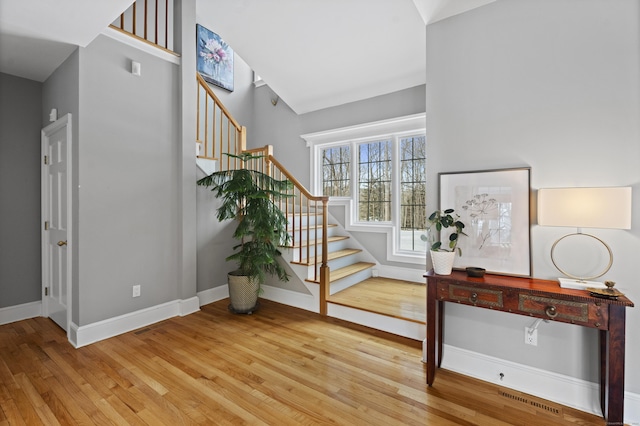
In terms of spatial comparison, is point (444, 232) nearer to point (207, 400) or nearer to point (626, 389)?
point (626, 389)

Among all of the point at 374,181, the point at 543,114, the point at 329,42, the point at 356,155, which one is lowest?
the point at 374,181

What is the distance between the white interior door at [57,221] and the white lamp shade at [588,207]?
3882mm

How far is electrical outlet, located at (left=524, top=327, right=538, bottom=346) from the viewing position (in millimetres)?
2014

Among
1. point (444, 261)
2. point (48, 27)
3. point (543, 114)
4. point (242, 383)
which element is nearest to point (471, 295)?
point (444, 261)

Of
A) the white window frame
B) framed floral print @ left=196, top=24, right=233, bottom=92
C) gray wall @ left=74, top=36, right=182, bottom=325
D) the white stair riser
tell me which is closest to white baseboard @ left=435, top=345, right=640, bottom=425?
the white stair riser

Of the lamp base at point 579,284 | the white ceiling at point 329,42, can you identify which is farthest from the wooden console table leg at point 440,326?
the white ceiling at point 329,42

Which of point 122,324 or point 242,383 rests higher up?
point 122,324

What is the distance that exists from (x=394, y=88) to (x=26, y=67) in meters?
4.25

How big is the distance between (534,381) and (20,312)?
4920mm

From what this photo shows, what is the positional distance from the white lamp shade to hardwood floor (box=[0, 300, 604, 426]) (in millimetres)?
1199

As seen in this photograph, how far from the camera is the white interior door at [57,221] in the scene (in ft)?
9.11

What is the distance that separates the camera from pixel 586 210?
1.66m

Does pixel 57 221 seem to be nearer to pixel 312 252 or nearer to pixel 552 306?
pixel 312 252

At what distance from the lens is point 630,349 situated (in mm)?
1752
